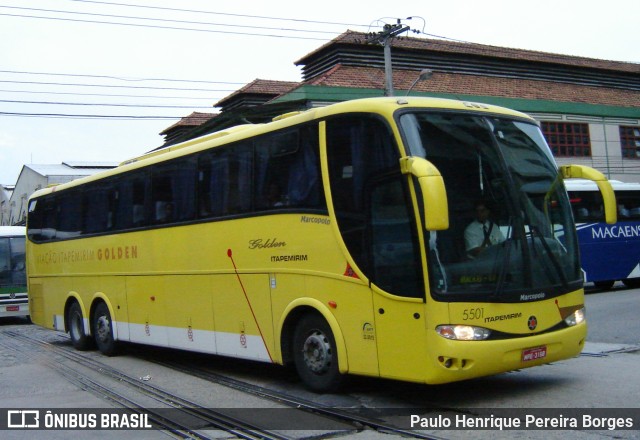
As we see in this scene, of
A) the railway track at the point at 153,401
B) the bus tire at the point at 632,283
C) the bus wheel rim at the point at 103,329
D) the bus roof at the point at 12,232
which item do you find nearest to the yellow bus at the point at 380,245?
the railway track at the point at 153,401

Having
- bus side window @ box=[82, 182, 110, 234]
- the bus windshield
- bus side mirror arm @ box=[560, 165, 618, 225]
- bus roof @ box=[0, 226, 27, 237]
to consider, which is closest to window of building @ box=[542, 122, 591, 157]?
bus roof @ box=[0, 226, 27, 237]

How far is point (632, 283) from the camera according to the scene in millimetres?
24531

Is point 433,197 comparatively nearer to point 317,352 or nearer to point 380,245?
point 380,245

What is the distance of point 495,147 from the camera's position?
329 inches

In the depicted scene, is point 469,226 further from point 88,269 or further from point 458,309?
point 88,269

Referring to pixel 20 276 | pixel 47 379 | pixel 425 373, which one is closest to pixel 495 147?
pixel 425 373

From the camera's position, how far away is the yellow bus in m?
7.65

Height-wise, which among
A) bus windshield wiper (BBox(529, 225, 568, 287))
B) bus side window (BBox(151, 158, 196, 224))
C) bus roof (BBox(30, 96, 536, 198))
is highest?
bus roof (BBox(30, 96, 536, 198))

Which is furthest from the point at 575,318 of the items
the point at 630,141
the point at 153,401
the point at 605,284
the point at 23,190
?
the point at 23,190

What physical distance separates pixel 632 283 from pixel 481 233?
739 inches

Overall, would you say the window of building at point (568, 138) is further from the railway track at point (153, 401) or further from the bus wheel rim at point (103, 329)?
the railway track at point (153, 401)

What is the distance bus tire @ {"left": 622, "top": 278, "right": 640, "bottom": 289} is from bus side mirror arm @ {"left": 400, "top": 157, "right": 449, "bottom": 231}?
18.9 m

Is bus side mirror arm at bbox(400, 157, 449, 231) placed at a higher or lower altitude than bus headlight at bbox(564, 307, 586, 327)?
higher

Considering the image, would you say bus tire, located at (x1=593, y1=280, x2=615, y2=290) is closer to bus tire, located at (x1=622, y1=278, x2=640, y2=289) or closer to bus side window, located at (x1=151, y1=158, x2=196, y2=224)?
bus tire, located at (x1=622, y1=278, x2=640, y2=289)
